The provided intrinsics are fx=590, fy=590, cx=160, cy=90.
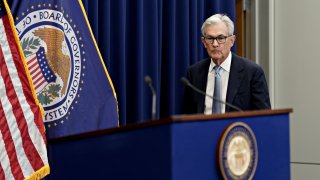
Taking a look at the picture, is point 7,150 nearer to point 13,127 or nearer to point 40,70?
point 13,127

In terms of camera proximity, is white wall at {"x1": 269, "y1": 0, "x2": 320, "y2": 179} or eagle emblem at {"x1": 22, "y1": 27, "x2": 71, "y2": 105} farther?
white wall at {"x1": 269, "y1": 0, "x2": 320, "y2": 179}

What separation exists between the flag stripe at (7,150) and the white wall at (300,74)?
8.63 feet

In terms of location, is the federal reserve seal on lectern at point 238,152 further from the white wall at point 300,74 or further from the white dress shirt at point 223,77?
the white wall at point 300,74

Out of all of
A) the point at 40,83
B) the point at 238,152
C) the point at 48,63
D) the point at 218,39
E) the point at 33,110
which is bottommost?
the point at 238,152

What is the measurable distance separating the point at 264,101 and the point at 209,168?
129 cm

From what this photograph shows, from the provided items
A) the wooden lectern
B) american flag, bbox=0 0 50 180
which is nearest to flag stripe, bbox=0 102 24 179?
american flag, bbox=0 0 50 180

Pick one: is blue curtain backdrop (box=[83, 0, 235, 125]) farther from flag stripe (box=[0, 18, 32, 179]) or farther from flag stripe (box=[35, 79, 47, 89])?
flag stripe (box=[0, 18, 32, 179])

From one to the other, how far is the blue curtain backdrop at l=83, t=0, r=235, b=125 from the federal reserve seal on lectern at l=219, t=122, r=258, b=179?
1.89 metres

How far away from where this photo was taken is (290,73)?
16.1 ft

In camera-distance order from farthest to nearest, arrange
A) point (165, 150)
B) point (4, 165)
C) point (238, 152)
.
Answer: point (4, 165) → point (238, 152) → point (165, 150)

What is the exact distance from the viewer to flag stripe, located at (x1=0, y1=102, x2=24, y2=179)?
2953 millimetres

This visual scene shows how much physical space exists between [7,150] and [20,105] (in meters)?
0.24

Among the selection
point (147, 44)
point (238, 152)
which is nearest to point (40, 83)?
point (147, 44)

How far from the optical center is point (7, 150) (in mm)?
2963
